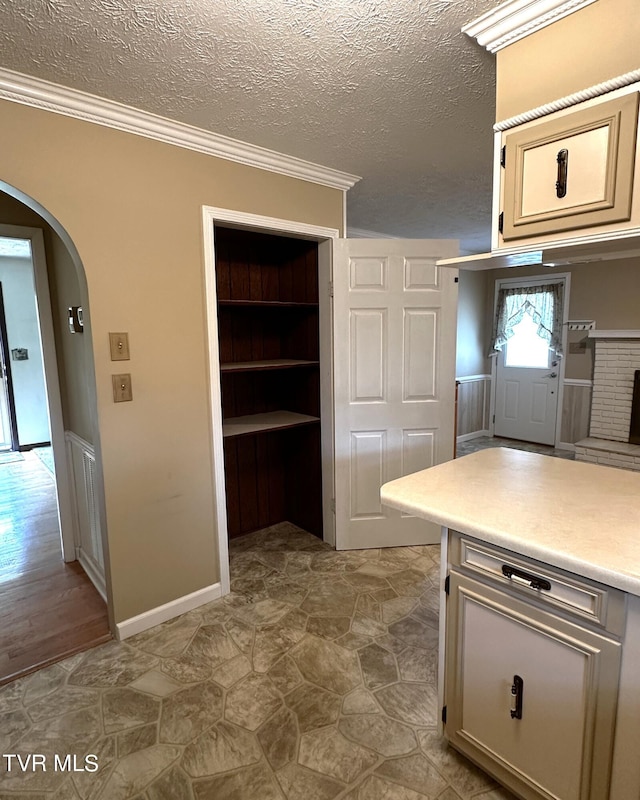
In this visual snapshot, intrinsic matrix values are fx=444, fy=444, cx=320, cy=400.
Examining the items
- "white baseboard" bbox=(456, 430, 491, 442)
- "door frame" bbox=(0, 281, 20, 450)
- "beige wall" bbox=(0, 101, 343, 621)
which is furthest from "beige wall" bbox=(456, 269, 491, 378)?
"door frame" bbox=(0, 281, 20, 450)

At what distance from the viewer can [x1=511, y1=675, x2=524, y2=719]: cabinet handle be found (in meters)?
1.30

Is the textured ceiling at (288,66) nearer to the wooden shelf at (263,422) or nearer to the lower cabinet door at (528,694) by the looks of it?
the wooden shelf at (263,422)

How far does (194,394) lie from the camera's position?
2375 mm

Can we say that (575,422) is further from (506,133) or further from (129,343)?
(129,343)

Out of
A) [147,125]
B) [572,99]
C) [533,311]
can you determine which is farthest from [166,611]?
[533,311]

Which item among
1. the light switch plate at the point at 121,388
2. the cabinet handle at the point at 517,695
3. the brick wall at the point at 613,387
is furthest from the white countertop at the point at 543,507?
the brick wall at the point at 613,387

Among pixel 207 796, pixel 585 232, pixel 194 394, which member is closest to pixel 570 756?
pixel 207 796

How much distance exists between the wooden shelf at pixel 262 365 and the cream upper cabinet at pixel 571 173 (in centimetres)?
165

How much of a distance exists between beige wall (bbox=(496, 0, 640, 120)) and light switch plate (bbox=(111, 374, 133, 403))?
1.87m

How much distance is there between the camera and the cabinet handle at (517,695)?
1302 mm

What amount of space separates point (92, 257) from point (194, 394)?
80 cm

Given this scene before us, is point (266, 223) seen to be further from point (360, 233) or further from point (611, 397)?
point (611, 397)

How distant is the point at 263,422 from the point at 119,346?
1.24 metres

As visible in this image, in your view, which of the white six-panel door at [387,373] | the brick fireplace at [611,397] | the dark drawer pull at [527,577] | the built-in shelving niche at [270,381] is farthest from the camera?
the brick fireplace at [611,397]
